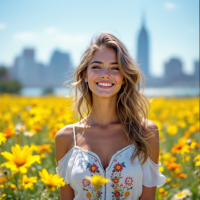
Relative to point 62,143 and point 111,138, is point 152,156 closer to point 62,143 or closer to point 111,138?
point 111,138

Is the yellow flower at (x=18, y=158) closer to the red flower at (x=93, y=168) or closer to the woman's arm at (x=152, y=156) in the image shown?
the red flower at (x=93, y=168)

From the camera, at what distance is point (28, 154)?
1354mm

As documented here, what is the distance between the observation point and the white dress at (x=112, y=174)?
5.31 feet

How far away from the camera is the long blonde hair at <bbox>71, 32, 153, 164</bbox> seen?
1.75 meters

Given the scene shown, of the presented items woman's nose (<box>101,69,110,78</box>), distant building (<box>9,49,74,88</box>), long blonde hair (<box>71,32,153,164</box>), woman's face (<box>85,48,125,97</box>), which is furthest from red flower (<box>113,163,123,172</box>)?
distant building (<box>9,49,74,88</box>)

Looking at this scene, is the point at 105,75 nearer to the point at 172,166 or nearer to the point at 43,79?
the point at 172,166

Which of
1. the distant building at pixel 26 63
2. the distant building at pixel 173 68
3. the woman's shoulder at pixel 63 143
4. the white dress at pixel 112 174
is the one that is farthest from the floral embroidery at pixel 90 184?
the distant building at pixel 26 63

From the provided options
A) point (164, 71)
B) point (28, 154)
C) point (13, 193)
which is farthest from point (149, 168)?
point (164, 71)

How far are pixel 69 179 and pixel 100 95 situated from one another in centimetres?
65

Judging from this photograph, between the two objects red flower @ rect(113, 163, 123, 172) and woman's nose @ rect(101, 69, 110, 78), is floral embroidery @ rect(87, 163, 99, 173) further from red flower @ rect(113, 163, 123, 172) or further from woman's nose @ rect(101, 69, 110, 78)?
woman's nose @ rect(101, 69, 110, 78)

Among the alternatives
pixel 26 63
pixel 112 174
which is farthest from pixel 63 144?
pixel 26 63

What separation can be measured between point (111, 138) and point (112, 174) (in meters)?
0.28

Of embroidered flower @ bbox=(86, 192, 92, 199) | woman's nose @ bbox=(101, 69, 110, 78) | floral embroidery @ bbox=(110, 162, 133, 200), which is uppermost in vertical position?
woman's nose @ bbox=(101, 69, 110, 78)

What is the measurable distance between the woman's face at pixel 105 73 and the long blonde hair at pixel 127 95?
0.05m
